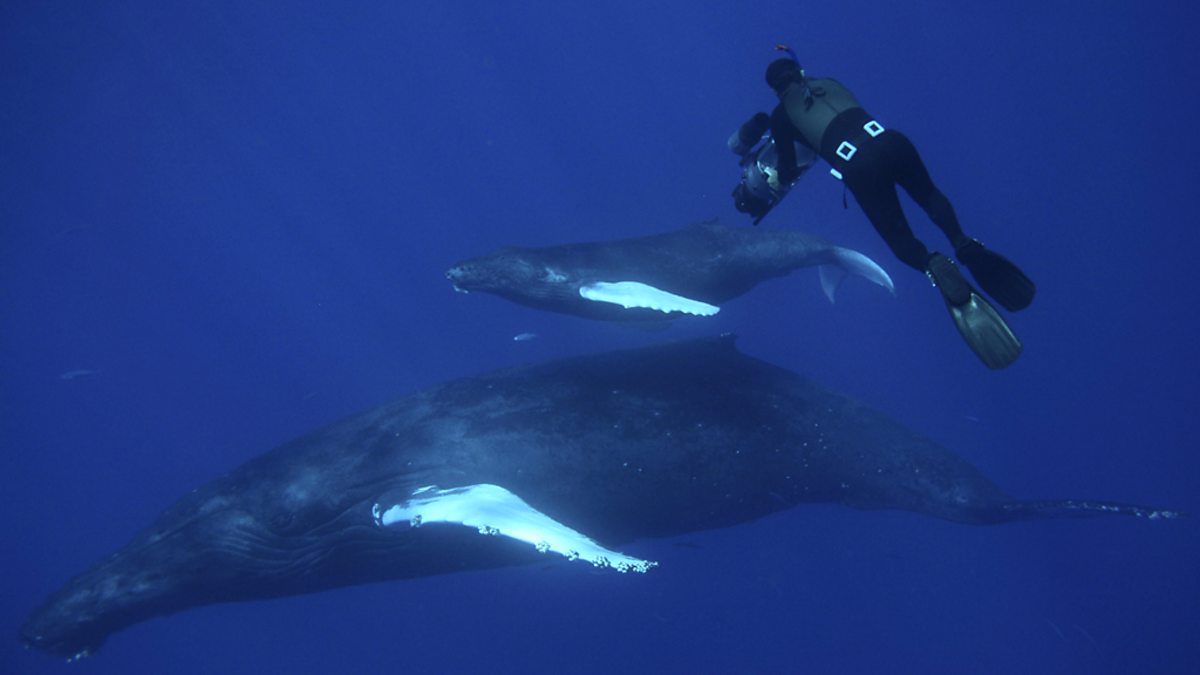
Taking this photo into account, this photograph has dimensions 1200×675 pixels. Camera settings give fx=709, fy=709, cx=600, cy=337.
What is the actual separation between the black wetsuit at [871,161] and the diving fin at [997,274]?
5.8 inches

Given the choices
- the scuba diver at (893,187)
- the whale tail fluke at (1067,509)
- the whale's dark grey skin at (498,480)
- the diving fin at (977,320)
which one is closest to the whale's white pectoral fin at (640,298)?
the whale's dark grey skin at (498,480)

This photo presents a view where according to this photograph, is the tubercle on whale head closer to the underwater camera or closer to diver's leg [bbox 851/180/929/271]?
the underwater camera

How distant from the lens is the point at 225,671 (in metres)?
17.3

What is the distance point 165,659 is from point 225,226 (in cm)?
1531

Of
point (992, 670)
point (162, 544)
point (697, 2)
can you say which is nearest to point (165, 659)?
point (162, 544)

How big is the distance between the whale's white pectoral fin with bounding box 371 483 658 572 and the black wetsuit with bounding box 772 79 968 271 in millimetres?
3453

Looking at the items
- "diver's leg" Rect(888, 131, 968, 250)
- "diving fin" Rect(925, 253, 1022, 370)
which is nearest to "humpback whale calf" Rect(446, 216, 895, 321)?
"diver's leg" Rect(888, 131, 968, 250)

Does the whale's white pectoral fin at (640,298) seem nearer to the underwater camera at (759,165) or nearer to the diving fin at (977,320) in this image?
the underwater camera at (759,165)

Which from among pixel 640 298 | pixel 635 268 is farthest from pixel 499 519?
pixel 635 268

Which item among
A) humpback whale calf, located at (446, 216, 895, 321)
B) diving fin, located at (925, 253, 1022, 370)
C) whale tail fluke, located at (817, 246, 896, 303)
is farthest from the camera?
whale tail fluke, located at (817, 246, 896, 303)

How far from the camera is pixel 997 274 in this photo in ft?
18.1

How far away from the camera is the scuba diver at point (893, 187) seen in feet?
17.9

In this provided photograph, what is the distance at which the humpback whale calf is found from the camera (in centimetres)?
974

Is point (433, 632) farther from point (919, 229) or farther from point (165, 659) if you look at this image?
point (919, 229)
